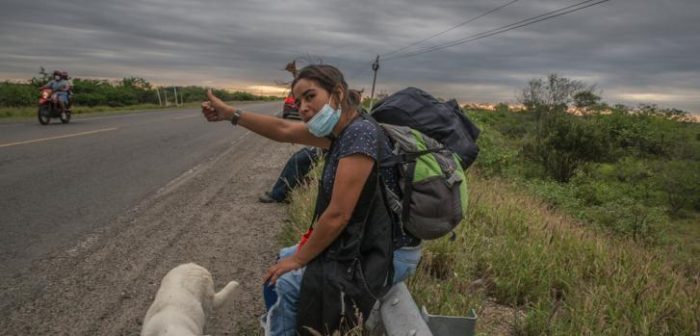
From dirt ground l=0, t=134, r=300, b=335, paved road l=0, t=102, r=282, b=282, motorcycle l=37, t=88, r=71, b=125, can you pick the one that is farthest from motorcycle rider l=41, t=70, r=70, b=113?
dirt ground l=0, t=134, r=300, b=335

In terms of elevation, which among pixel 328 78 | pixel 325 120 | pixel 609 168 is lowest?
pixel 609 168

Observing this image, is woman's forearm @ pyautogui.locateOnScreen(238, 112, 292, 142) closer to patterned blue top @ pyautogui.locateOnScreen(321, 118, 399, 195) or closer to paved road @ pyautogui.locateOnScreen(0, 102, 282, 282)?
patterned blue top @ pyautogui.locateOnScreen(321, 118, 399, 195)

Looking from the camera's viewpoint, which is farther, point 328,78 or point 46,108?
point 46,108

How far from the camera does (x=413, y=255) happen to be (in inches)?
105

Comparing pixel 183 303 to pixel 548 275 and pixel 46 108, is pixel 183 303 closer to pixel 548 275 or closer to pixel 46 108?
pixel 548 275

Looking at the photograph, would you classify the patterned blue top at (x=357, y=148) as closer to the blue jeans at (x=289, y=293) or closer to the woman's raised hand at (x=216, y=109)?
the blue jeans at (x=289, y=293)

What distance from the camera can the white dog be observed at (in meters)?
2.40

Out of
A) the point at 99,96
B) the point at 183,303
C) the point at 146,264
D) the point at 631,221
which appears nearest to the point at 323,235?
the point at 183,303

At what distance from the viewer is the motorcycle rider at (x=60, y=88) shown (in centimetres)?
1548

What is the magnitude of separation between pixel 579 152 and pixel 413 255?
58.2 ft

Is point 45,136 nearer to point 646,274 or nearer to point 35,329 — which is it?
point 35,329

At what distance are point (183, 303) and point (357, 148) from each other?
132 centimetres

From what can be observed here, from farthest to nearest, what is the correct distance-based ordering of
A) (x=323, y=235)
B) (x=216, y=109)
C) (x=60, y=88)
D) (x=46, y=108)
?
(x=60, y=88), (x=46, y=108), (x=216, y=109), (x=323, y=235)

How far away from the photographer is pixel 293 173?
646 cm
